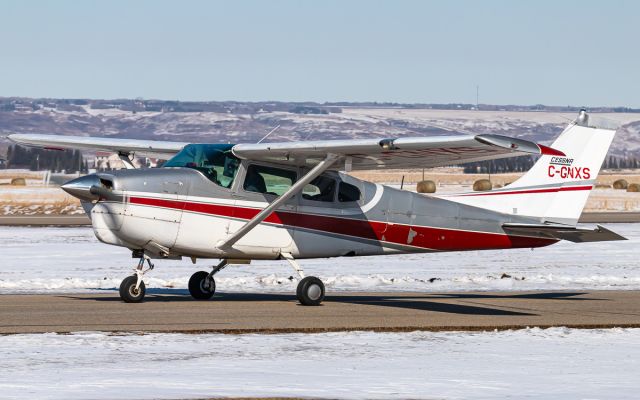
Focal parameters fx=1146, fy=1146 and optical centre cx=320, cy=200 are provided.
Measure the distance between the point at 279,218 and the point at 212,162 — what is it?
121 centimetres

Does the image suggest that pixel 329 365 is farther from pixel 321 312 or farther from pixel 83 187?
pixel 83 187

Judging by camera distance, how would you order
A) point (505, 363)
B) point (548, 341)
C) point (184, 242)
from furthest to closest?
point (184, 242) < point (548, 341) < point (505, 363)

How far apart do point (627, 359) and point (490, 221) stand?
20.8 feet

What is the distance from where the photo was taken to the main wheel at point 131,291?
49.3ft

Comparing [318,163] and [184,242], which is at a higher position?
[318,163]

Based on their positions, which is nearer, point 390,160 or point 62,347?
point 62,347

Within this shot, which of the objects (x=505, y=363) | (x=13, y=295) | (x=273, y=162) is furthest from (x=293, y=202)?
(x=505, y=363)

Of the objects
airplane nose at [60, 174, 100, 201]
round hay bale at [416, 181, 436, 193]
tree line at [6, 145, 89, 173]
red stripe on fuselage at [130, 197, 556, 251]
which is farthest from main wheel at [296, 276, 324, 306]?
tree line at [6, 145, 89, 173]

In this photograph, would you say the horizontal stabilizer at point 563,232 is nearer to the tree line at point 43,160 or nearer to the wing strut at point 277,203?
the wing strut at point 277,203

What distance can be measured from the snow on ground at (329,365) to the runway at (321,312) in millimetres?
603

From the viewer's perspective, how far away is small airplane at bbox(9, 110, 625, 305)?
1434 cm

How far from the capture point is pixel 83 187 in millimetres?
13898

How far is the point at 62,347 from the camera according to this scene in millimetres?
10844

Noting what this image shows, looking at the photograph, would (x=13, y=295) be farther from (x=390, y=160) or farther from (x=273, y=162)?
(x=390, y=160)
